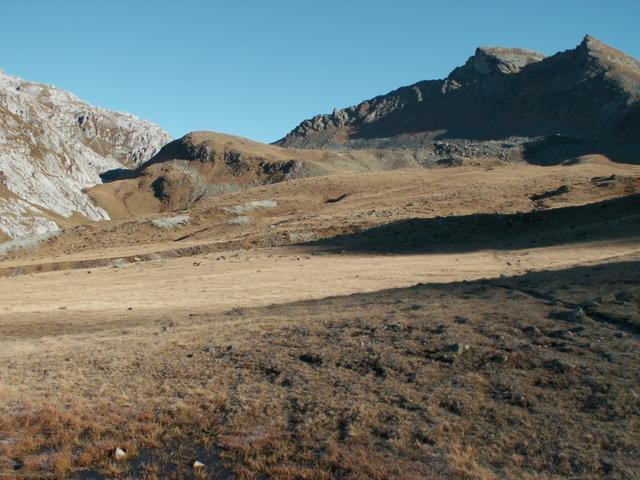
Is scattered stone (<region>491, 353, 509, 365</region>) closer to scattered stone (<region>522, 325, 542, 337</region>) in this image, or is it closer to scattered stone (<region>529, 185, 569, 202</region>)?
scattered stone (<region>522, 325, 542, 337</region>)

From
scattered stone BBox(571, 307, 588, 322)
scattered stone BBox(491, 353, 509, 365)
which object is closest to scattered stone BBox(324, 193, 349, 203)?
scattered stone BBox(571, 307, 588, 322)

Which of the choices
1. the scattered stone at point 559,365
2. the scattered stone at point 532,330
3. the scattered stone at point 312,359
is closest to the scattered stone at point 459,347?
the scattered stone at point 559,365

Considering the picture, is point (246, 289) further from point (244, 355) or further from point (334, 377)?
point (334, 377)

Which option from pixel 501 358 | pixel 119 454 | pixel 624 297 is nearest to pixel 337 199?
pixel 624 297

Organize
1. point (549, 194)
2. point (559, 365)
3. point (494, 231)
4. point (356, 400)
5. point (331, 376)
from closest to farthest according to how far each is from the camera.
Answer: point (356, 400), point (559, 365), point (331, 376), point (494, 231), point (549, 194)

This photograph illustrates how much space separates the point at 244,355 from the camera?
1595cm

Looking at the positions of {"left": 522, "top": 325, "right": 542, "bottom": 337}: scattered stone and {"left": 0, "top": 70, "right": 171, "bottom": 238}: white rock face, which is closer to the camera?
{"left": 522, "top": 325, "right": 542, "bottom": 337}: scattered stone

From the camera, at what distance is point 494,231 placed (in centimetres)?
5041

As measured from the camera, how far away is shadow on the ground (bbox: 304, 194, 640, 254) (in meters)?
44.3

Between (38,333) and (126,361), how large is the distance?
27.2ft

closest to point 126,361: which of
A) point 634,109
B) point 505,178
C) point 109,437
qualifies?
point 109,437

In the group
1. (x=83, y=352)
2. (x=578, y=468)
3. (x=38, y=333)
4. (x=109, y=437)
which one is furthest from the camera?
(x=38, y=333)

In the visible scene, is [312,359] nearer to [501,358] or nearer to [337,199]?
[501,358]

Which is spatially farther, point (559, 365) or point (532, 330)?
point (532, 330)
